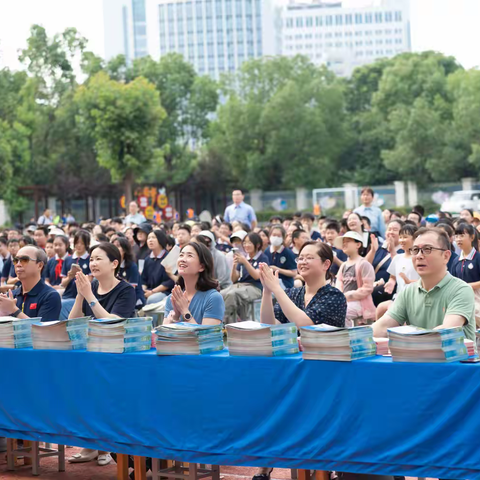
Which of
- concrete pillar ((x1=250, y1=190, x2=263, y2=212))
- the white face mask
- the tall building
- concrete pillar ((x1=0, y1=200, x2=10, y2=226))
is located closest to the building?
the tall building

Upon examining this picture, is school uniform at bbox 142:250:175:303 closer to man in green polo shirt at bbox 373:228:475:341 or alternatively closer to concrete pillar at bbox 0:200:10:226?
man in green polo shirt at bbox 373:228:475:341

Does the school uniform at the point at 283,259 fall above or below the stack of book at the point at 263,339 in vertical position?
above

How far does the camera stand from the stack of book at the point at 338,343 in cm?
439

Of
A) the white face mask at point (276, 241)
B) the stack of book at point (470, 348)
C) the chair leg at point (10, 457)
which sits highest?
the white face mask at point (276, 241)

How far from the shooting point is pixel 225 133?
192 ft

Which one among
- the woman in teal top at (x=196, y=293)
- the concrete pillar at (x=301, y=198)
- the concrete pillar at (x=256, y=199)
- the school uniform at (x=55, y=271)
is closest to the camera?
the woman in teal top at (x=196, y=293)

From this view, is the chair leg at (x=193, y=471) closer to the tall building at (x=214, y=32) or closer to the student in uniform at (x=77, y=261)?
the student in uniform at (x=77, y=261)

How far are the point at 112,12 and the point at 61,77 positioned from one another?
4736 inches

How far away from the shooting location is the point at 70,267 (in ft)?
36.7

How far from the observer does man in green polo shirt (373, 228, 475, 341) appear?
15.8 feet

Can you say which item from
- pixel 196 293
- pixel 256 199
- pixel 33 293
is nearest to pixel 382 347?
pixel 196 293

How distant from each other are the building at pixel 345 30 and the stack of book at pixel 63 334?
16335 cm

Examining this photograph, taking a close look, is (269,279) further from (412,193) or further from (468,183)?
(412,193)

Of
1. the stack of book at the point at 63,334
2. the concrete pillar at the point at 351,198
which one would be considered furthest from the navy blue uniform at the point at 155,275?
the concrete pillar at the point at 351,198
